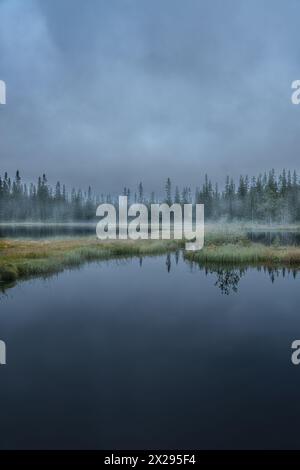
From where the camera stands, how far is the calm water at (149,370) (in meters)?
6.66

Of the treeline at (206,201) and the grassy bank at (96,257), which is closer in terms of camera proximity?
the grassy bank at (96,257)

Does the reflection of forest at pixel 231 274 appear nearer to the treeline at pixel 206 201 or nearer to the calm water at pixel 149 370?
the calm water at pixel 149 370

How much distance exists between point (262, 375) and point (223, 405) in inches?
83.1

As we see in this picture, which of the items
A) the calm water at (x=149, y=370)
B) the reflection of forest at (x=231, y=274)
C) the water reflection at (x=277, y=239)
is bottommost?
the calm water at (x=149, y=370)

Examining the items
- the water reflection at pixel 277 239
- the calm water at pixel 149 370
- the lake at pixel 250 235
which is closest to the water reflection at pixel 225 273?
the calm water at pixel 149 370

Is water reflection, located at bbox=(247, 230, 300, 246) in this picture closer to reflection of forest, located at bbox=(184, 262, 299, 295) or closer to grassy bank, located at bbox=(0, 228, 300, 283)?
grassy bank, located at bbox=(0, 228, 300, 283)

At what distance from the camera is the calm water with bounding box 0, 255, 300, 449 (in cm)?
Answer: 666

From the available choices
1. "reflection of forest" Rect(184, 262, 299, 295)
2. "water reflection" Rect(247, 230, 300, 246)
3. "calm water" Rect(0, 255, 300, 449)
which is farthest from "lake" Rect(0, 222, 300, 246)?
"calm water" Rect(0, 255, 300, 449)

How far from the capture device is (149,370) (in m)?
9.36

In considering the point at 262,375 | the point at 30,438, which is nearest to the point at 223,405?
the point at 262,375

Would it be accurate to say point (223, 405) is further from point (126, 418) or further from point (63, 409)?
point (63, 409)

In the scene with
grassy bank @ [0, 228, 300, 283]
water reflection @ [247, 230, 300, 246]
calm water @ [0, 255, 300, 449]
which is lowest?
calm water @ [0, 255, 300, 449]

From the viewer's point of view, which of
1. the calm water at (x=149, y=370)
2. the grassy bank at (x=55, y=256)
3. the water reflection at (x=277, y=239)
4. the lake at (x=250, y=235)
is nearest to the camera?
the calm water at (x=149, y=370)
